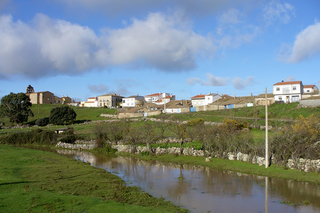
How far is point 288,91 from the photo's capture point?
6681cm

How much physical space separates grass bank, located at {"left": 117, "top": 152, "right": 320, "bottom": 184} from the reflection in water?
67 centimetres

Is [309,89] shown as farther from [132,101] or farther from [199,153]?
[132,101]

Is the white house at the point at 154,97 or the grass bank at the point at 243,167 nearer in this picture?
the grass bank at the point at 243,167

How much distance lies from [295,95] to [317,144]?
52.0 metres

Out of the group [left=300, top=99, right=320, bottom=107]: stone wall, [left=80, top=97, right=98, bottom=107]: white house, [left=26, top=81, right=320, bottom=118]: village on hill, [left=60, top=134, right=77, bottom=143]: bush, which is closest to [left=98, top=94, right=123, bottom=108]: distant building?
[left=26, top=81, right=320, bottom=118]: village on hill

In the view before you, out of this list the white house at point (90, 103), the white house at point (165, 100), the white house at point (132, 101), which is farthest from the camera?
the white house at point (90, 103)

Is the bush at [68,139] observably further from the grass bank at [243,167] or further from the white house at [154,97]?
the white house at [154,97]

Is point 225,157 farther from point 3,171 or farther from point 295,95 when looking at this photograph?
point 295,95

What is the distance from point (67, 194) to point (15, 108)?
256 ft

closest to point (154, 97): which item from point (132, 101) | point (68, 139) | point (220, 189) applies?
point (132, 101)

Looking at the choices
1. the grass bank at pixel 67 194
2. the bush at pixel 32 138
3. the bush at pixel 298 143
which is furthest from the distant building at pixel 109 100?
the bush at pixel 298 143

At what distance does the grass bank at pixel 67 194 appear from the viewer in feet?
36.9

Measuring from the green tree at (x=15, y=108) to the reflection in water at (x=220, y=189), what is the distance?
218 feet

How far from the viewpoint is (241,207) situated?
1420 centimetres
